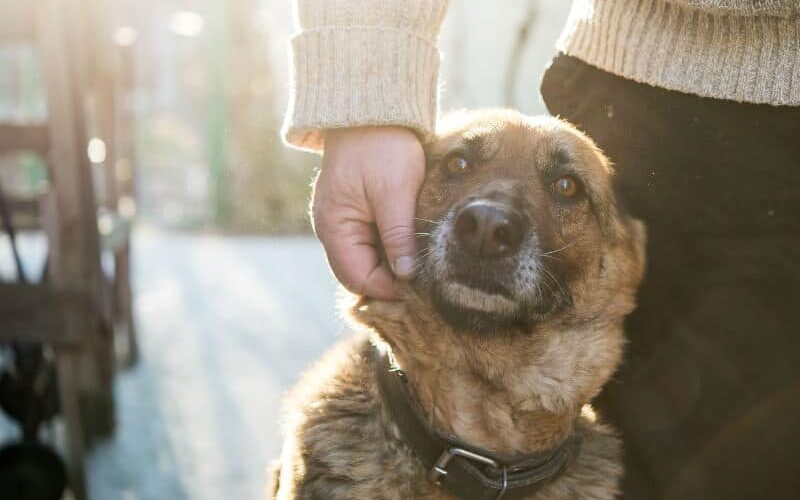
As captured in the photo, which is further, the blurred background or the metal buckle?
the blurred background

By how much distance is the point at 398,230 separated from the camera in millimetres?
2021

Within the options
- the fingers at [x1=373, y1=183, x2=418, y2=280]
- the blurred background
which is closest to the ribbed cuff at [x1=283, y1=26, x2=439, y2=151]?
the fingers at [x1=373, y1=183, x2=418, y2=280]

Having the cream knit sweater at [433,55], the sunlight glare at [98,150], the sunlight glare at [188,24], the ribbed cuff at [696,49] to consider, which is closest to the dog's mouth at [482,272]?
the cream knit sweater at [433,55]

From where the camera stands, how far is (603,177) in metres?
2.43

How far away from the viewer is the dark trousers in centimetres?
205

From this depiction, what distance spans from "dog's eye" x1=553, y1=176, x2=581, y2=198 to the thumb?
458mm

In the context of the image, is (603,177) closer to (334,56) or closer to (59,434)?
(334,56)

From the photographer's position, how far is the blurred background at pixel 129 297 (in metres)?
3.55

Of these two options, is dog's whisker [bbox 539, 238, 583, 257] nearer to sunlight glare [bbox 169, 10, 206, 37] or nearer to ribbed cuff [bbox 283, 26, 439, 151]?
ribbed cuff [bbox 283, 26, 439, 151]

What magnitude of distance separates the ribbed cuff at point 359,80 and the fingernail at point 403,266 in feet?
0.90

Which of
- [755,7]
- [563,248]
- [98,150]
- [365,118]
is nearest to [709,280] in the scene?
[563,248]

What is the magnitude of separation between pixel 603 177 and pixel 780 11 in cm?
65

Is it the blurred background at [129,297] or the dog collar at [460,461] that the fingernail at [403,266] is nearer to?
the dog collar at [460,461]

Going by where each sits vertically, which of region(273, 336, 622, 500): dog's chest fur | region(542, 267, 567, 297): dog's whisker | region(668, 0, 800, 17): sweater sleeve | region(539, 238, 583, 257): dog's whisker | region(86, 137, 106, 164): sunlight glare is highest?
region(668, 0, 800, 17): sweater sleeve
